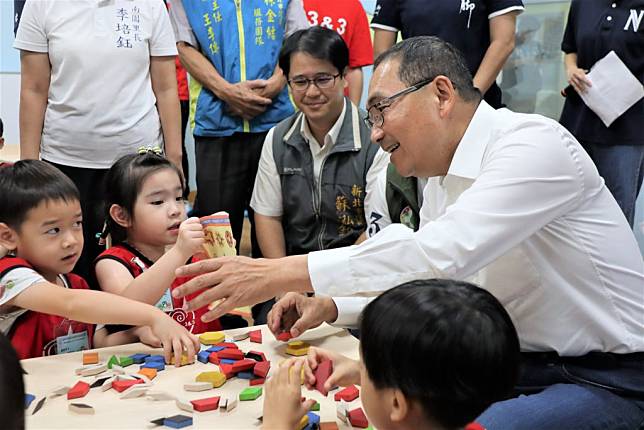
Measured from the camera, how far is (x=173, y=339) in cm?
171

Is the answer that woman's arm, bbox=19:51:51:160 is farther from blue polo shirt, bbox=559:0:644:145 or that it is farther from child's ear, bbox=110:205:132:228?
blue polo shirt, bbox=559:0:644:145

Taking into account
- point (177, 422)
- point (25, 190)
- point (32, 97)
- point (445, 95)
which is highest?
point (445, 95)

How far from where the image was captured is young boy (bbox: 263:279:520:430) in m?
1.17

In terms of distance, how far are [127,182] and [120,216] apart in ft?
0.35

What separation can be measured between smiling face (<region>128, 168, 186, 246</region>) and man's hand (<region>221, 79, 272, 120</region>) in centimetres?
77

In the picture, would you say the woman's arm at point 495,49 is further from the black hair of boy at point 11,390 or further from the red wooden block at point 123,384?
the black hair of boy at point 11,390

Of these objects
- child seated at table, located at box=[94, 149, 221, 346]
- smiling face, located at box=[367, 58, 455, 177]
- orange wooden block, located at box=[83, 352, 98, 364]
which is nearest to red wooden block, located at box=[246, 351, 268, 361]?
orange wooden block, located at box=[83, 352, 98, 364]

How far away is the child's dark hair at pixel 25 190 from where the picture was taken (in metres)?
1.97

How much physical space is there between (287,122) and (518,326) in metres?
1.49

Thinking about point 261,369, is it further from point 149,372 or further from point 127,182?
point 127,182

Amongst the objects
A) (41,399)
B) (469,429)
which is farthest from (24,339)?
(469,429)

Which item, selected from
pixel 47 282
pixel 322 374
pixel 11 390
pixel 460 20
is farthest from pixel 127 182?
pixel 460 20

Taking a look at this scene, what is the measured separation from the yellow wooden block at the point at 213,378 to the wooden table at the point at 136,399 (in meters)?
0.01

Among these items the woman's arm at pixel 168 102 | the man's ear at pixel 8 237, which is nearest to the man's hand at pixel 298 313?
the man's ear at pixel 8 237
